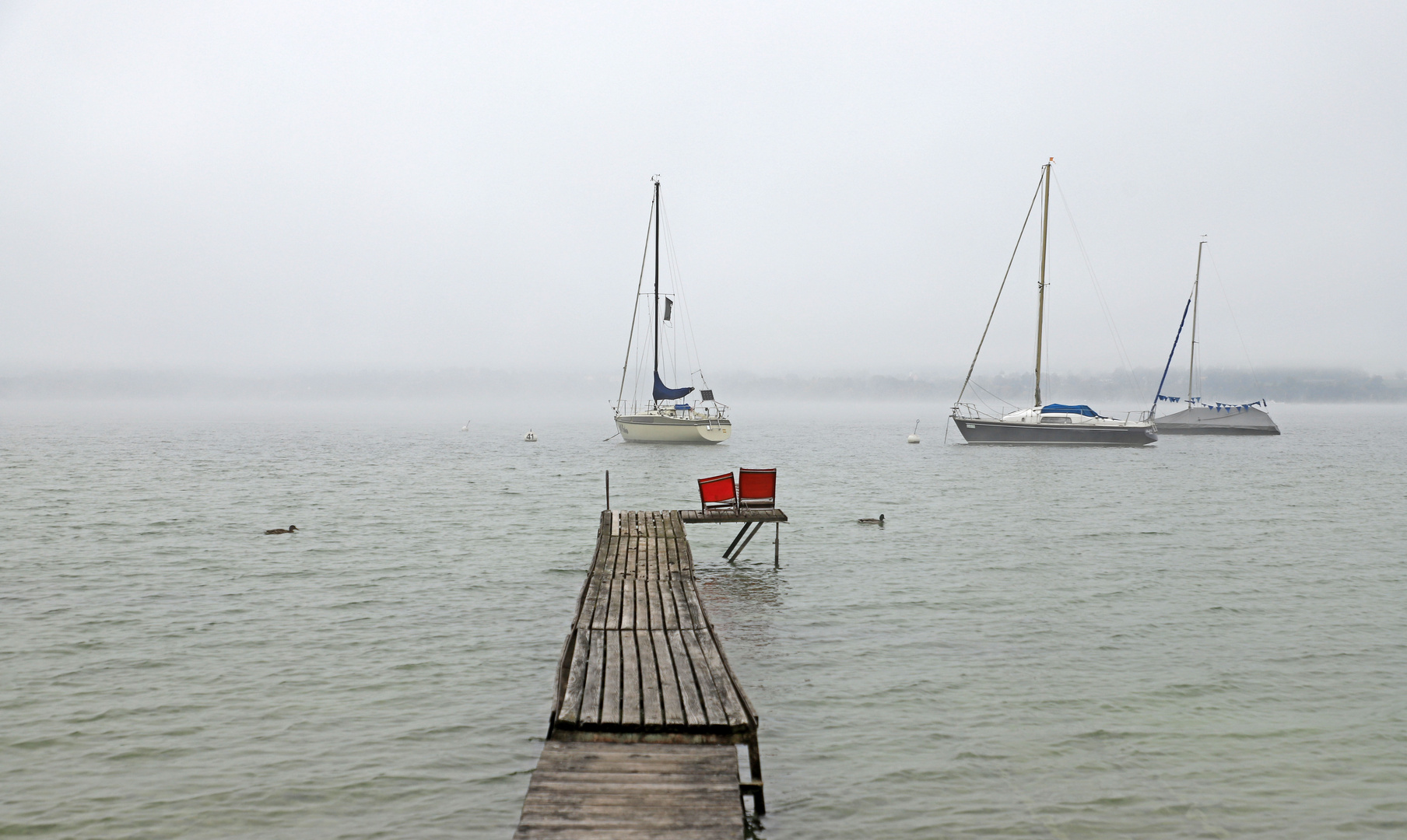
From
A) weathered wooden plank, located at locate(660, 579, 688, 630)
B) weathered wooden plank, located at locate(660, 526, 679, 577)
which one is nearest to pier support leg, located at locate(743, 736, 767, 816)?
weathered wooden plank, located at locate(660, 579, 688, 630)

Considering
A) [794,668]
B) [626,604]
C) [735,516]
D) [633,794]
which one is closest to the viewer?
→ [633,794]

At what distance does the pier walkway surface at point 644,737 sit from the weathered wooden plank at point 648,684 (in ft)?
0.05

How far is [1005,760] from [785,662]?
4.30m

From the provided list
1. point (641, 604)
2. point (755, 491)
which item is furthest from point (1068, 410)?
point (641, 604)

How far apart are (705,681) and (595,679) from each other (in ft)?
3.75

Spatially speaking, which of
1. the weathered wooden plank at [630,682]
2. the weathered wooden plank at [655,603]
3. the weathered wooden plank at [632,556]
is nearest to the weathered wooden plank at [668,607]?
the weathered wooden plank at [655,603]

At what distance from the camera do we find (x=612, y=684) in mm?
9086

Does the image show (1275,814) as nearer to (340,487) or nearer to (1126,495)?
(1126,495)

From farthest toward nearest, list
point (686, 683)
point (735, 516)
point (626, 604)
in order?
point (735, 516) < point (626, 604) < point (686, 683)

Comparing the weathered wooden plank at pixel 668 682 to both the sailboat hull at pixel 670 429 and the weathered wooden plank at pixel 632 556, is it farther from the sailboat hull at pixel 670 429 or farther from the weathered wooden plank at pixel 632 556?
the sailboat hull at pixel 670 429

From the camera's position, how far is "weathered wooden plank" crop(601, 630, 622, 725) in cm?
819

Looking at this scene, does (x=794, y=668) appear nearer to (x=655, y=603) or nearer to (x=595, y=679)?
(x=655, y=603)

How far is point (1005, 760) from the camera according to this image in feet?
33.1

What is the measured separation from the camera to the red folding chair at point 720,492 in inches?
850
